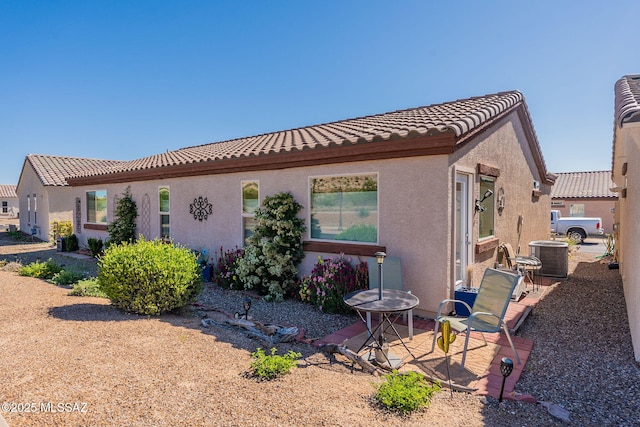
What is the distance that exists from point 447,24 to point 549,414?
960 centimetres

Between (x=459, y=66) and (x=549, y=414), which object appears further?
(x=459, y=66)

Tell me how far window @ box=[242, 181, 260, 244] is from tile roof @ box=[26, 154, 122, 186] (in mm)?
14939

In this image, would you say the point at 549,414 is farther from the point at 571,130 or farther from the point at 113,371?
the point at 571,130

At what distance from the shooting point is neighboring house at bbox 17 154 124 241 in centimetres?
2066

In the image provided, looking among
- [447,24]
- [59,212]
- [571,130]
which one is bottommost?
[59,212]

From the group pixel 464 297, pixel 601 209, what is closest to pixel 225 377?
pixel 464 297

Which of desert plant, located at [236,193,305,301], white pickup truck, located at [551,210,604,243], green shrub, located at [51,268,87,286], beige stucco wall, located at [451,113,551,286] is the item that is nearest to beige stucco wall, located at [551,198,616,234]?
white pickup truck, located at [551,210,604,243]

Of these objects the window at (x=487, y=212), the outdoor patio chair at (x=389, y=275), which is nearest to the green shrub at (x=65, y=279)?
the outdoor patio chair at (x=389, y=275)

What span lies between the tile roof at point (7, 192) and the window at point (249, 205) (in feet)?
176

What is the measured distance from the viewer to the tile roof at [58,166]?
68.2 ft

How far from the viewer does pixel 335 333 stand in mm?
5477

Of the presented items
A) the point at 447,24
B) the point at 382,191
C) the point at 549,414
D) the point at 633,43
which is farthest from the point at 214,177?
the point at 633,43

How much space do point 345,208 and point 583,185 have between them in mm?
32334

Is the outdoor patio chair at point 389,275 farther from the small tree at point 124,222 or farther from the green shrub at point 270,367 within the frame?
the small tree at point 124,222
